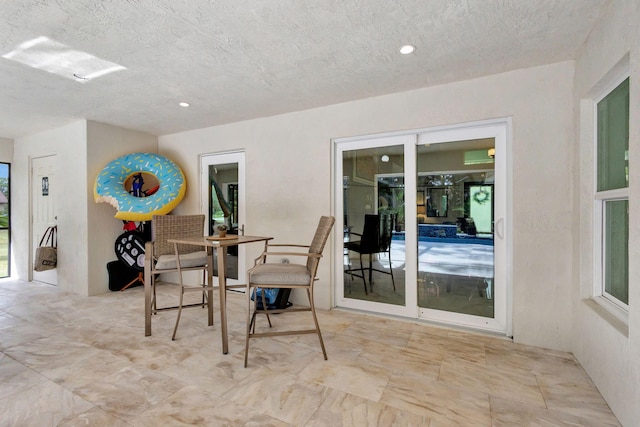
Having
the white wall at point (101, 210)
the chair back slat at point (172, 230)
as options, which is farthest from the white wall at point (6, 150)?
the chair back slat at point (172, 230)

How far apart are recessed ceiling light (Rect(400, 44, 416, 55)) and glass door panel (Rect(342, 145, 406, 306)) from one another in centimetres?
106

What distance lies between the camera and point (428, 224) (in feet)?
10.3

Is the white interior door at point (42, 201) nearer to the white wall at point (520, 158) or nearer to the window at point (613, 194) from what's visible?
the white wall at point (520, 158)

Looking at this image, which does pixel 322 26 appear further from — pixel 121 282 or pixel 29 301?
pixel 29 301

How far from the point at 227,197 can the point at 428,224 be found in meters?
2.85

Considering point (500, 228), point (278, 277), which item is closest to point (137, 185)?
point (278, 277)

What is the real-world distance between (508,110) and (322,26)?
1.82 meters

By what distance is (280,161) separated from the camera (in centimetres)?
382

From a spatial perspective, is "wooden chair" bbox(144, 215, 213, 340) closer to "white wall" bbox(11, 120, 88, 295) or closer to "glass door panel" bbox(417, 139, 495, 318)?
"white wall" bbox(11, 120, 88, 295)

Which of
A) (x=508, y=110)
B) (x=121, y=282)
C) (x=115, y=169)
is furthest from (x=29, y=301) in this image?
(x=508, y=110)

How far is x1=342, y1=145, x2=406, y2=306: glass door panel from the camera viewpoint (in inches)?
129

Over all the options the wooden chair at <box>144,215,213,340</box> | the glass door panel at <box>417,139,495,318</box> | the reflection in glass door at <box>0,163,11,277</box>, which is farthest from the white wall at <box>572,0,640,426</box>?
the reflection in glass door at <box>0,163,11,277</box>

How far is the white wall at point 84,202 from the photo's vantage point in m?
4.15

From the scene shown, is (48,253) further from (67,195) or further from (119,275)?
(119,275)
